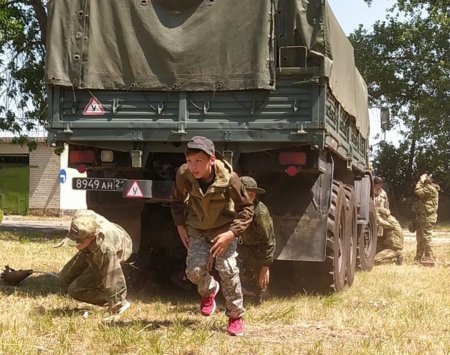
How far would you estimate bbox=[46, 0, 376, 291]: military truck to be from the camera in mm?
6324

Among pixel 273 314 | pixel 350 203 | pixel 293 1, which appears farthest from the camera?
pixel 350 203

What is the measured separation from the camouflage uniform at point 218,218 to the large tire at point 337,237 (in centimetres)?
200

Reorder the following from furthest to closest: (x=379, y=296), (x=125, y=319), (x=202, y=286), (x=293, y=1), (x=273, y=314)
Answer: (x=379, y=296), (x=293, y=1), (x=273, y=314), (x=125, y=319), (x=202, y=286)

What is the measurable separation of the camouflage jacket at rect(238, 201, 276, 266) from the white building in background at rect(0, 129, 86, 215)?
20990mm

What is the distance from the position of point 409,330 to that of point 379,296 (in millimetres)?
2167

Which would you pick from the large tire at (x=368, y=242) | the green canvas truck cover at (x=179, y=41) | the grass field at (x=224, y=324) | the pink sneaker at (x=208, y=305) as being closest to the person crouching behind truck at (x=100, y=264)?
the grass field at (x=224, y=324)

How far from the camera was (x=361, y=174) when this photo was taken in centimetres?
1040

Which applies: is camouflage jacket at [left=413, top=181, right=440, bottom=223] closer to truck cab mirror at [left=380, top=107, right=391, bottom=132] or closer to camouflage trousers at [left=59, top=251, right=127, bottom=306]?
truck cab mirror at [left=380, top=107, right=391, bottom=132]

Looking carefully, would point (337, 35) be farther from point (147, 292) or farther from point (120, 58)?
point (147, 292)

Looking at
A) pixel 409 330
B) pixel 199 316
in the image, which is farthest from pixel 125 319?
pixel 409 330

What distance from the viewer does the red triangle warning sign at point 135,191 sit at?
20.8 ft

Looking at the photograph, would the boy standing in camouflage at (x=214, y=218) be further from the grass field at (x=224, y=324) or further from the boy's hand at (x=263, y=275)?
the boy's hand at (x=263, y=275)

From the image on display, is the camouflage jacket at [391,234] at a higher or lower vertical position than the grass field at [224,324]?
higher

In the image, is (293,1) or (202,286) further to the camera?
(293,1)
